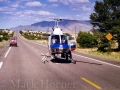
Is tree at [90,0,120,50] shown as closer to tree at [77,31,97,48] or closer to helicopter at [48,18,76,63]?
tree at [77,31,97,48]

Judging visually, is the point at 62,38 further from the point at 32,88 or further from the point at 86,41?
the point at 86,41

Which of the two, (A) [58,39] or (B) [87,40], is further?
(B) [87,40]

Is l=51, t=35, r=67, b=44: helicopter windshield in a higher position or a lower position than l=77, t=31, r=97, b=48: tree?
higher

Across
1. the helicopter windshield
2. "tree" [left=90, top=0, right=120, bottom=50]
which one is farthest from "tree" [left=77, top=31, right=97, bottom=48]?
the helicopter windshield

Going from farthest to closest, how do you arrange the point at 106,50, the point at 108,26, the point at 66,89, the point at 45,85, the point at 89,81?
the point at 108,26 → the point at 106,50 → the point at 89,81 → the point at 45,85 → the point at 66,89

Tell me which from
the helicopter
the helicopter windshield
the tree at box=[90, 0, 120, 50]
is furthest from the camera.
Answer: the tree at box=[90, 0, 120, 50]

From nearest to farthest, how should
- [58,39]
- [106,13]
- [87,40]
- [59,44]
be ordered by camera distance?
[59,44] → [58,39] → [87,40] → [106,13]

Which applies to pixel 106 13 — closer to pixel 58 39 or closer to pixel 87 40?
pixel 87 40

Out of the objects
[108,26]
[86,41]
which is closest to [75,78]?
[86,41]

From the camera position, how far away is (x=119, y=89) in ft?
24.7

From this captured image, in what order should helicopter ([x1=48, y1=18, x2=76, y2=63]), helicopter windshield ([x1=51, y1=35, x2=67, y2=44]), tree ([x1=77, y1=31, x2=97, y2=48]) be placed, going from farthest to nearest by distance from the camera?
tree ([x1=77, y1=31, x2=97, y2=48]) → helicopter windshield ([x1=51, y1=35, x2=67, y2=44]) → helicopter ([x1=48, y1=18, x2=76, y2=63])

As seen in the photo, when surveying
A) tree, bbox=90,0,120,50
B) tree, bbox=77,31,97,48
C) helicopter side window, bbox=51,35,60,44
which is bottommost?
tree, bbox=77,31,97,48

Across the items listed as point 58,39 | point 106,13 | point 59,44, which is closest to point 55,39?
point 58,39

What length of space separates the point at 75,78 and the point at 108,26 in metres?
44.6
